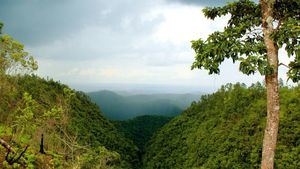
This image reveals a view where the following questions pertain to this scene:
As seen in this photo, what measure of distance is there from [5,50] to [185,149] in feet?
105

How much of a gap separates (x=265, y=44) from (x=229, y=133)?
27806 mm

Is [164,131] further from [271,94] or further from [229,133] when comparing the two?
[271,94]

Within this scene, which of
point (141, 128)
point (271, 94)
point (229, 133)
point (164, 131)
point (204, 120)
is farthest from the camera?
point (141, 128)

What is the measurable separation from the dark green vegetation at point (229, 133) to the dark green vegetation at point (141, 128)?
21.0m

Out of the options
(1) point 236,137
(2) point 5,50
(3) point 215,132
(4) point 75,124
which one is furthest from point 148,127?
(2) point 5,50

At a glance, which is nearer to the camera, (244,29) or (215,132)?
(244,29)

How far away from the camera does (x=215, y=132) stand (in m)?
39.0

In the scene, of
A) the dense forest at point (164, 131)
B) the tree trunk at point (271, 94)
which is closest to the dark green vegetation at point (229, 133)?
the dense forest at point (164, 131)

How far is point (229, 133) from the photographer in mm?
36125

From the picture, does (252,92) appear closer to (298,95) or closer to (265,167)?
(298,95)

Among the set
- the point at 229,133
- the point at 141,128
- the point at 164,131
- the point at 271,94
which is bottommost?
the point at 141,128

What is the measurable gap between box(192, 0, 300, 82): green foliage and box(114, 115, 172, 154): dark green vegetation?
203 feet

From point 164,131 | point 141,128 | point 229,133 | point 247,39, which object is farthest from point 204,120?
point 141,128

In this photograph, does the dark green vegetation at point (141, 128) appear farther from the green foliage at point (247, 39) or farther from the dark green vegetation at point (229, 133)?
the green foliage at point (247, 39)
